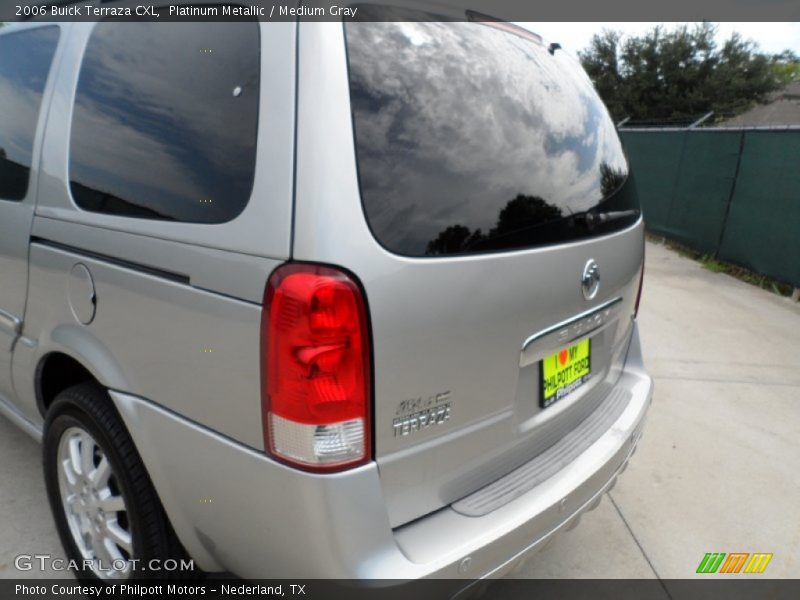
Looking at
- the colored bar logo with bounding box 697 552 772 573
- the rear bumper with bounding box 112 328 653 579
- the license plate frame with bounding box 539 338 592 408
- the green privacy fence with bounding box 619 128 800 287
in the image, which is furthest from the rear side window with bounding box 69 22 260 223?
the green privacy fence with bounding box 619 128 800 287

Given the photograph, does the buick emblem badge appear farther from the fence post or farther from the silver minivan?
the fence post

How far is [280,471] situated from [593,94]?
1.79 metres

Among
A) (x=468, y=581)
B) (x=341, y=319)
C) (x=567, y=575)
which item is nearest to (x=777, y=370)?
(x=567, y=575)

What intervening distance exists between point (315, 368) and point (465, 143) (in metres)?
0.69

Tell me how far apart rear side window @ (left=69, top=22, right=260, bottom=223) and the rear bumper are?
563 mm

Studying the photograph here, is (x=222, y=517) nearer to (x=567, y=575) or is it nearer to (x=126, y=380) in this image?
(x=126, y=380)

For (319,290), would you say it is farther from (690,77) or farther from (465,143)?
(690,77)

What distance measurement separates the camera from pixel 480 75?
1.66 meters

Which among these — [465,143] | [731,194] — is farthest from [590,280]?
[731,194]

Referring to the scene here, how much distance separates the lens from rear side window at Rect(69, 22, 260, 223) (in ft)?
4.62

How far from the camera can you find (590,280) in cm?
183

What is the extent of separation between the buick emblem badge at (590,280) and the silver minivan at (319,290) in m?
0.02

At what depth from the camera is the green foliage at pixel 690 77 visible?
30078mm

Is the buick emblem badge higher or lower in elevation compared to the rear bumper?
higher
